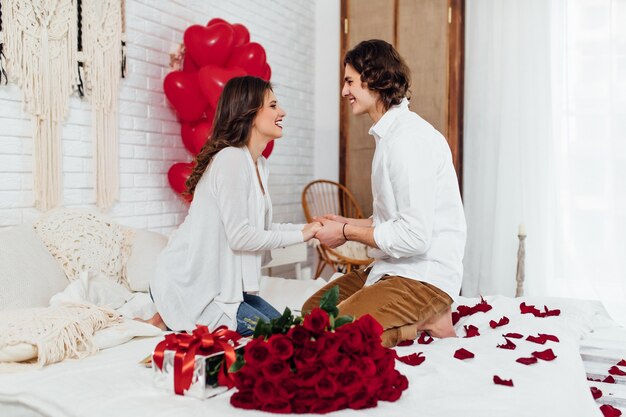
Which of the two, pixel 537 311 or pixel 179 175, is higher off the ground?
pixel 179 175

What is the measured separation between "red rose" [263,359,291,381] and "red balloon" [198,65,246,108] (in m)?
1.90

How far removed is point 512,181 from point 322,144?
1.52m

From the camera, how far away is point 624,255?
3.95m

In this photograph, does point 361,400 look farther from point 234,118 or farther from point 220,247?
point 234,118

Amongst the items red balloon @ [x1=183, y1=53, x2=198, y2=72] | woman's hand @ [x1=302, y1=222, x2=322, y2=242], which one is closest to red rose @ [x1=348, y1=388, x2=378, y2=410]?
woman's hand @ [x1=302, y1=222, x2=322, y2=242]

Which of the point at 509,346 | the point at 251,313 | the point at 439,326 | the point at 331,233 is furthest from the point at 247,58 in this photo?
the point at 509,346

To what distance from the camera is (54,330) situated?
70.0 inches

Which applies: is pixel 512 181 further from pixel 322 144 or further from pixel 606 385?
pixel 606 385

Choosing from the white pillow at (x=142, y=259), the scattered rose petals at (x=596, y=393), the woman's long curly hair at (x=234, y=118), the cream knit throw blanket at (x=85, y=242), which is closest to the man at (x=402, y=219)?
the woman's long curly hair at (x=234, y=118)

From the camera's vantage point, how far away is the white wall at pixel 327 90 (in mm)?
4949

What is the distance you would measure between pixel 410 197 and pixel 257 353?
809mm

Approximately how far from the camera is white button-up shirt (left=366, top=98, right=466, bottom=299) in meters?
1.94

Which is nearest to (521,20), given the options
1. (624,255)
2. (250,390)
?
(624,255)

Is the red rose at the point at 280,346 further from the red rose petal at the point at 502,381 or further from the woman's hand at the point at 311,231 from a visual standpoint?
the woman's hand at the point at 311,231
